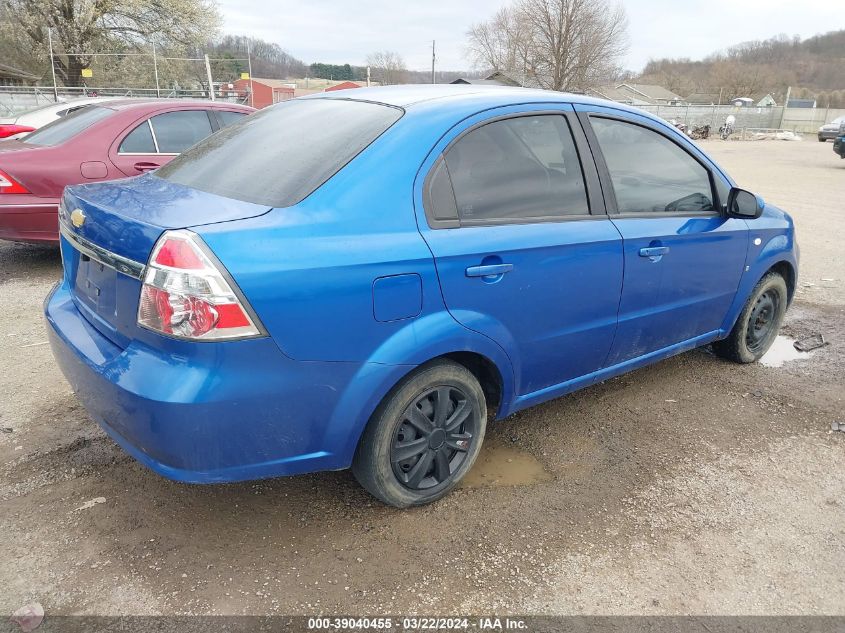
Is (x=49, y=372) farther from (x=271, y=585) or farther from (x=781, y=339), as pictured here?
(x=781, y=339)

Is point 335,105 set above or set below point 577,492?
above

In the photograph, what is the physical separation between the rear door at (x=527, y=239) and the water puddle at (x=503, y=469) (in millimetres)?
Result: 410

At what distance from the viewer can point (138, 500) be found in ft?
8.69

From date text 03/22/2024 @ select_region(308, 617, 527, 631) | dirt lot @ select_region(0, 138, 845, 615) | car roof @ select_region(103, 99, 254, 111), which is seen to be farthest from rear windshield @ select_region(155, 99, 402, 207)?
car roof @ select_region(103, 99, 254, 111)

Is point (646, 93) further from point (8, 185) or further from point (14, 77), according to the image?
point (8, 185)

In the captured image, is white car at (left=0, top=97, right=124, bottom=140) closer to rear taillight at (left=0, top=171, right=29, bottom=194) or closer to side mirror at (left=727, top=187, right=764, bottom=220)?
rear taillight at (left=0, top=171, right=29, bottom=194)

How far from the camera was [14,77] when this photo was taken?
1323 inches

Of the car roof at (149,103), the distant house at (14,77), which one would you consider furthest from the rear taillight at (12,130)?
the distant house at (14,77)

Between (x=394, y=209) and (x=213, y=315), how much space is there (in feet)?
2.48

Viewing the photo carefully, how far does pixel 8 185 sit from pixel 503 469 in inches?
195

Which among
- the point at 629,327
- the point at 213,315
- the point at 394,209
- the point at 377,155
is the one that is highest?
the point at 377,155

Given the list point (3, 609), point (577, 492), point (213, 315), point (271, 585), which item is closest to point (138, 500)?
point (3, 609)

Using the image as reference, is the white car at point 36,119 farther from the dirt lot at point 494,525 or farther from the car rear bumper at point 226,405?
the car rear bumper at point 226,405

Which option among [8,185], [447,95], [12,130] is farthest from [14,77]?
[447,95]
